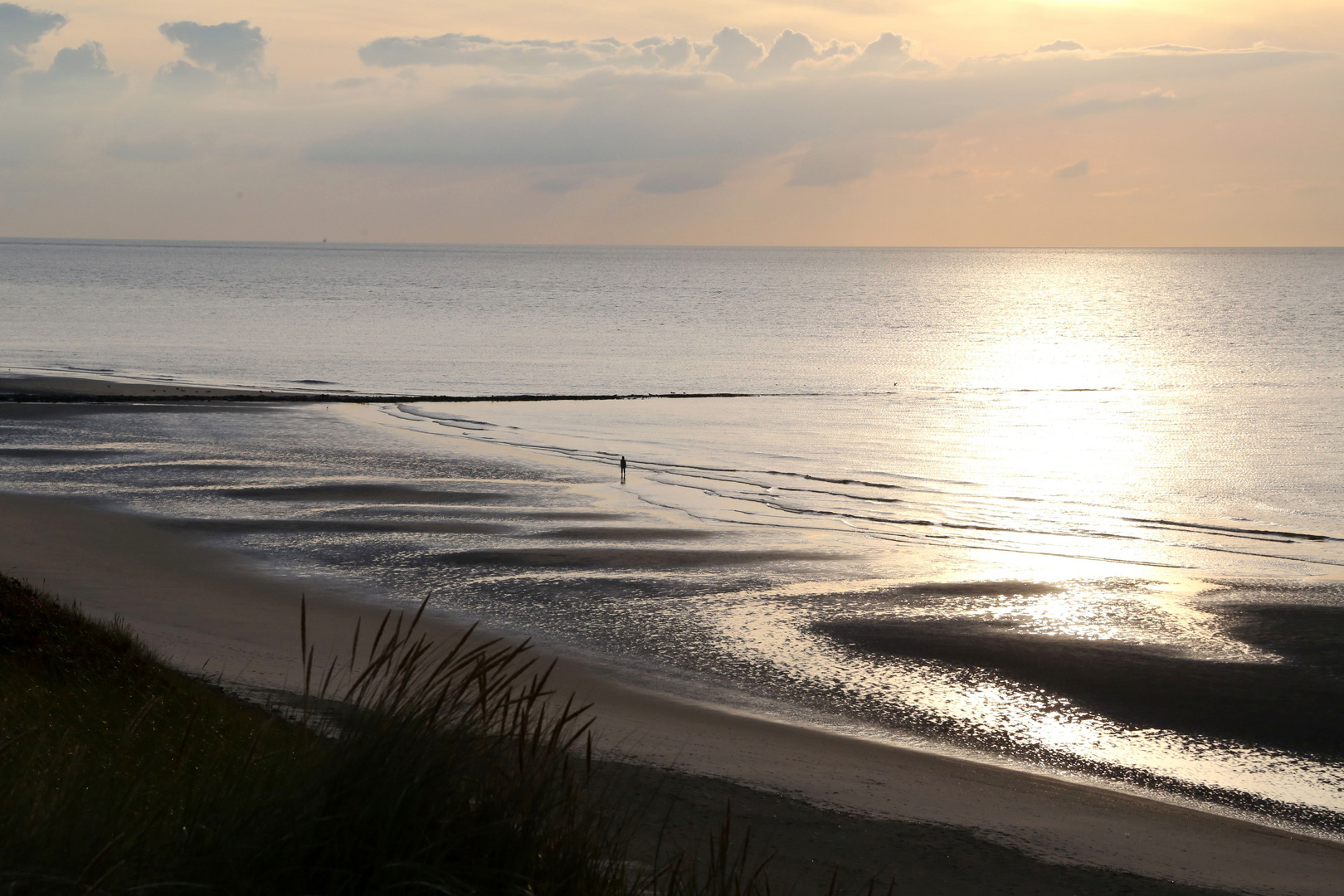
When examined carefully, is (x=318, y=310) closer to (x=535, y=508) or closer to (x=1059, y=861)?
(x=535, y=508)

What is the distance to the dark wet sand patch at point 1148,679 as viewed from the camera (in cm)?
998

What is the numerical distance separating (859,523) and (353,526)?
25.9 feet

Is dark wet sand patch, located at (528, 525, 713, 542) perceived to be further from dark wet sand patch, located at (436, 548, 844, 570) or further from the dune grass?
the dune grass

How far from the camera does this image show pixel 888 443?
28719 mm

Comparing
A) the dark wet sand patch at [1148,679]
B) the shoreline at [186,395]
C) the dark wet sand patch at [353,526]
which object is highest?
the shoreline at [186,395]

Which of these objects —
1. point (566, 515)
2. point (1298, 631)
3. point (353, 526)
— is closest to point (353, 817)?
point (1298, 631)

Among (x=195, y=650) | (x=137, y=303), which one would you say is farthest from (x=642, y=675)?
(x=137, y=303)

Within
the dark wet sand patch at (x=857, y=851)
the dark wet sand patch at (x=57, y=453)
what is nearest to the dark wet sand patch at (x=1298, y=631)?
the dark wet sand patch at (x=857, y=851)

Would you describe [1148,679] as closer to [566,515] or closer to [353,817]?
[353,817]

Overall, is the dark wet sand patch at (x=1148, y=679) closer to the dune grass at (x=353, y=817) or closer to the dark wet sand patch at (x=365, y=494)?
the dune grass at (x=353, y=817)

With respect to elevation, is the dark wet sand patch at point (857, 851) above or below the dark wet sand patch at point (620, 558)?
below

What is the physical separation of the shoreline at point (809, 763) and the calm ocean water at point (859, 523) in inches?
22.2

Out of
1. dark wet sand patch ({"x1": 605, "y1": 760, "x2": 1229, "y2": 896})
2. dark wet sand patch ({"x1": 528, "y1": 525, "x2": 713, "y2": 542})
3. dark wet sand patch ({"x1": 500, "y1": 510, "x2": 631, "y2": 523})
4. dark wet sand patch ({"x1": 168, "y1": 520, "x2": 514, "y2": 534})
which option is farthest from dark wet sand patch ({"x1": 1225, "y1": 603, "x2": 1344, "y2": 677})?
dark wet sand patch ({"x1": 168, "y1": 520, "x2": 514, "y2": 534})

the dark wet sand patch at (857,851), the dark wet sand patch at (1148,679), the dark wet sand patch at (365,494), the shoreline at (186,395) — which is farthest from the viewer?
the shoreline at (186,395)
